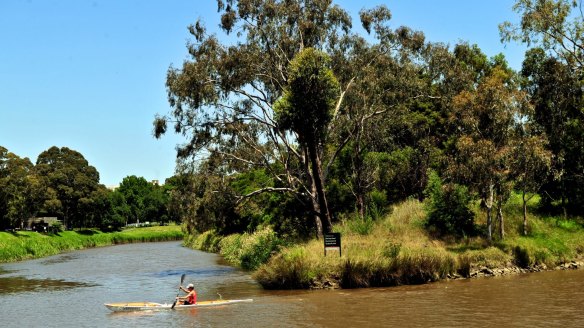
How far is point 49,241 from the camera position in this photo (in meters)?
75.4

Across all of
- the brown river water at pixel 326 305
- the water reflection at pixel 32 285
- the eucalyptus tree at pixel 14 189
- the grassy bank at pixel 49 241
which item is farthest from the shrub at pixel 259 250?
the eucalyptus tree at pixel 14 189

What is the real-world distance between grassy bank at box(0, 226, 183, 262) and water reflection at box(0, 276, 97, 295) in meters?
22.5

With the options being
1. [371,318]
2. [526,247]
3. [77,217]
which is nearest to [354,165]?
[526,247]

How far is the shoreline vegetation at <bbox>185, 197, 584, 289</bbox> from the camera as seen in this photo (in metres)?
27.2

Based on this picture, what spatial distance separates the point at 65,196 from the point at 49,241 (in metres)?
26.8

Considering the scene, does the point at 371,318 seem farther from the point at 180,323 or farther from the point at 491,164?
the point at 491,164

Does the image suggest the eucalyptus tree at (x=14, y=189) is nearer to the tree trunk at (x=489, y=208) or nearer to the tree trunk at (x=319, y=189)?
the tree trunk at (x=319, y=189)

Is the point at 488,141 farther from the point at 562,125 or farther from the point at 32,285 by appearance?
the point at 32,285

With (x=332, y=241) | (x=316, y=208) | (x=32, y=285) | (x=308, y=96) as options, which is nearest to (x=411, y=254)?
(x=332, y=241)

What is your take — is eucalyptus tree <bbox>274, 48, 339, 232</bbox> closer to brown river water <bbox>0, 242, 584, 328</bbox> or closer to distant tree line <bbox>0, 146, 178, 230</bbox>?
brown river water <bbox>0, 242, 584, 328</bbox>

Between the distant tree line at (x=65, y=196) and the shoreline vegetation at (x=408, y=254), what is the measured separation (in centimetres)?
2375

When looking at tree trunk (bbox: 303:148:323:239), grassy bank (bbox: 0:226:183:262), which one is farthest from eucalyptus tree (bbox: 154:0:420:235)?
grassy bank (bbox: 0:226:183:262)

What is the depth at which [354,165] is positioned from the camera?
46031mm

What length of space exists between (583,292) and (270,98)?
2418 centimetres
